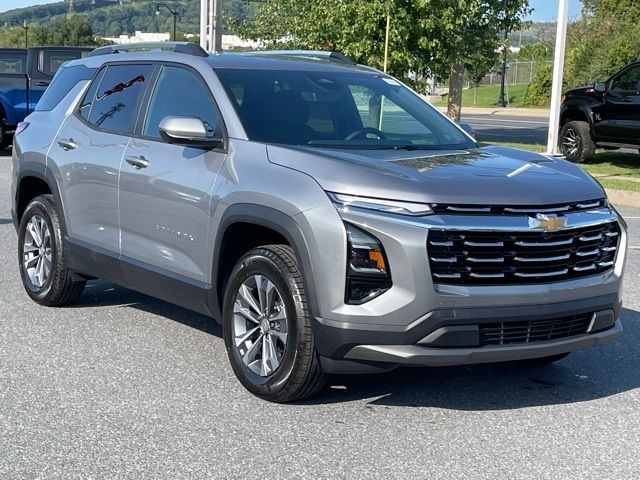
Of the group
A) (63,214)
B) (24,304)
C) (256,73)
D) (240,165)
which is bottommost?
(24,304)

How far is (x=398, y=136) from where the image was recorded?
635 cm

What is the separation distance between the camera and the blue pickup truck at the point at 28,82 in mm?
20922

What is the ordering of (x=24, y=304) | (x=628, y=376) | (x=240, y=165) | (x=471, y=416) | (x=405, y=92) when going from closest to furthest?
(x=471, y=416) → (x=240, y=165) → (x=628, y=376) → (x=405, y=92) → (x=24, y=304)

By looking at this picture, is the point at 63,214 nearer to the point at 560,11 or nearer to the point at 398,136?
the point at 398,136

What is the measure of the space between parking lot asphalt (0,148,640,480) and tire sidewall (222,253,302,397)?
0.36 ft

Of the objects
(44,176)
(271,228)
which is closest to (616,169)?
(44,176)

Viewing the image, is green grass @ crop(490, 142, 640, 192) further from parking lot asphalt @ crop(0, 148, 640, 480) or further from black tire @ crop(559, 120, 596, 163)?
parking lot asphalt @ crop(0, 148, 640, 480)

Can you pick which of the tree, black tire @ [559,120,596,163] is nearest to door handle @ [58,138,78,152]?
the tree

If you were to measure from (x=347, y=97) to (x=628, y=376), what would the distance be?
2.39m

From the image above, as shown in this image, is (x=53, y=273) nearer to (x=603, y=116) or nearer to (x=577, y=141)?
(x=603, y=116)

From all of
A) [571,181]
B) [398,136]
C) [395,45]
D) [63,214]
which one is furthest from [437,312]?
[395,45]

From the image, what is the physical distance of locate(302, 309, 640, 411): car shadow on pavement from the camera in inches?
220

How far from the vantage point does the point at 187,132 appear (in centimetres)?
575

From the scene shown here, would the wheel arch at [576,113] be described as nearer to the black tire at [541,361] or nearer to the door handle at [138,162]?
the black tire at [541,361]
